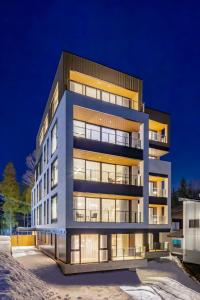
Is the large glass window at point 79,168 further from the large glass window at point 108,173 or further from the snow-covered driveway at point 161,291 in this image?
the snow-covered driveway at point 161,291

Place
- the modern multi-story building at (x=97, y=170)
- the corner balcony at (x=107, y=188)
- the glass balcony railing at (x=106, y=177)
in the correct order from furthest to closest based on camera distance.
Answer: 1. the glass balcony railing at (x=106, y=177)
2. the corner balcony at (x=107, y=188)
3. the modern multi-story building at (x=97, y=170)

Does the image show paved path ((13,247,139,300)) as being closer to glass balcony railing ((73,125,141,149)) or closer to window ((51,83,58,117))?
glass balcony railing ((73,125,141,149))

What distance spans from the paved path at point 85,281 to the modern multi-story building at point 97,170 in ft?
2.70

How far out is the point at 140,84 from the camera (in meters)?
26.7

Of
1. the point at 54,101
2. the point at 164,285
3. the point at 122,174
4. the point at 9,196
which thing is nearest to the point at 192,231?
the point at 122,174

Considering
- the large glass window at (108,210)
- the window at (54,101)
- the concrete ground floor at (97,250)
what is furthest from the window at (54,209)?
the window at (54,101)

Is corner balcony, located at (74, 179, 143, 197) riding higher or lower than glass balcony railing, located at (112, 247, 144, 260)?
higher

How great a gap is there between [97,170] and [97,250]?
6676 mm

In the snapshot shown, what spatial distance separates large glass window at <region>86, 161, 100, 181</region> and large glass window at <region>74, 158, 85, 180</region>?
499mm

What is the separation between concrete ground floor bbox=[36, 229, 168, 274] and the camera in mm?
20109

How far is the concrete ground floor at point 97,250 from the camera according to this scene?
20109mm

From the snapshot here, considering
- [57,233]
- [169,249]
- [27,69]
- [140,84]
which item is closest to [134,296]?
[57,233]

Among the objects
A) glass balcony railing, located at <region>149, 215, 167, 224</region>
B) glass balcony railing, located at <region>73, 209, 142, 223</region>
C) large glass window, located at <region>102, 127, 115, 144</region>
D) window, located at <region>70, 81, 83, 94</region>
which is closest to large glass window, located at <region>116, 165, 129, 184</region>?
large glass window, located at <region>102, 127, 115, 144</region>

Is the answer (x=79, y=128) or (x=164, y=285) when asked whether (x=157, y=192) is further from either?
(x=164, y=285)
